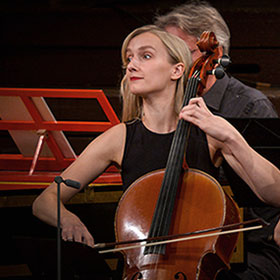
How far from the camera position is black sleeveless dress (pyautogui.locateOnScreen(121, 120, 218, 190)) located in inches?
57.7

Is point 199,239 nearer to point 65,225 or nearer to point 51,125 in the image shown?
point 65,225

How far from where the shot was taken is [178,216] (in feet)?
4.29

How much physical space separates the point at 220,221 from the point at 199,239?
0.06 m

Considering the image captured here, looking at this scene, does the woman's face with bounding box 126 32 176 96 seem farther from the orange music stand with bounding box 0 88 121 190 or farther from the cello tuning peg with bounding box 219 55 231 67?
the orange music stand with bounding box 0 88 121 190

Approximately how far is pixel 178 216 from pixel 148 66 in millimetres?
403

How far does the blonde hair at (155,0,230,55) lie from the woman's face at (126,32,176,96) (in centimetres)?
60

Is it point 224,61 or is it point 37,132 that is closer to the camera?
point 224,61

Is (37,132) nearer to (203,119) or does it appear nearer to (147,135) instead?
(147,135)

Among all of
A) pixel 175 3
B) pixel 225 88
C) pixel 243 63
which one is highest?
pixel 175 3

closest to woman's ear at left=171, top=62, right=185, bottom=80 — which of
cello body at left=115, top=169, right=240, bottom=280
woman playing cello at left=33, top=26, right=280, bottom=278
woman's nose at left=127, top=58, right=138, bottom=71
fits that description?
woman playing cello at left=33, top=26, right=280, bottom=278

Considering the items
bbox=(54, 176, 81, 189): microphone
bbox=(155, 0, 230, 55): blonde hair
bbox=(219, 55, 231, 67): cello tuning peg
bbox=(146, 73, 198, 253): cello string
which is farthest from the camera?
bbox=(155, 0, 230, 55): blonde hair

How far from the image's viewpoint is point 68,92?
5.56 ft

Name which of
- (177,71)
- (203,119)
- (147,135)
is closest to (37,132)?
(147,135)

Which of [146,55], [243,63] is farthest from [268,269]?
[243,63]
